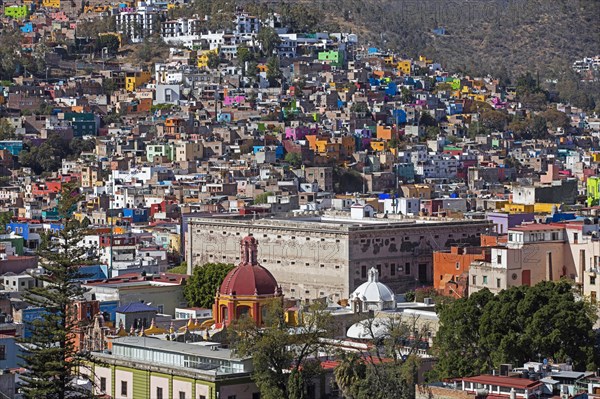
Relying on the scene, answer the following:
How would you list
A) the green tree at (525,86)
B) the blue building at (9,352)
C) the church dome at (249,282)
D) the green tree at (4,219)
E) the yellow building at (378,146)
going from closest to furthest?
the blue building at (9,352) < the church dome at (249,282) < the green tree at (4,219) < the yellow building at (378,146) < the green tree at (525,86)

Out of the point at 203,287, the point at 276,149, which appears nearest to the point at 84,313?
the point at 203,287

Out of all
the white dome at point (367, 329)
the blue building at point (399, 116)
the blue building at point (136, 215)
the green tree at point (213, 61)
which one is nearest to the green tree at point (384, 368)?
the white dome at point (367, 329)

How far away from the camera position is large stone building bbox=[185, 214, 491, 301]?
70.6 m

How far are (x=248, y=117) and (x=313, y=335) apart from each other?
86.8 meters

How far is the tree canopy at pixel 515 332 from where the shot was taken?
1813 inches

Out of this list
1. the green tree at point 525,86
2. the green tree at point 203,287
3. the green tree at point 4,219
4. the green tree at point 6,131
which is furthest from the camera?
the green tree at point 525,86

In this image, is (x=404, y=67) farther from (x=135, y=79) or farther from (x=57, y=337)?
(x=57, y=337)

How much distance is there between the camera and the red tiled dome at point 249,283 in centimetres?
5559

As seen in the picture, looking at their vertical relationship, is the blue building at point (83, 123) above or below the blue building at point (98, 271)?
above

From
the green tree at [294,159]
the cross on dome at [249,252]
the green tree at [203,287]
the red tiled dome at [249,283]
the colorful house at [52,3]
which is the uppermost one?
the colorful house at [52,3]

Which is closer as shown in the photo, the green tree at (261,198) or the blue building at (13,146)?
the green tree at (261,198)

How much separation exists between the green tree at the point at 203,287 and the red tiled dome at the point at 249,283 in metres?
7.89

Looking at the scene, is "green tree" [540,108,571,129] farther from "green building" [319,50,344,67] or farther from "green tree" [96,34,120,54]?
"green tree" [96,34,120,54]

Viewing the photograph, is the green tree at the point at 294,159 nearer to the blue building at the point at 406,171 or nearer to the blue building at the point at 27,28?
the blue building at the point at 406,171
